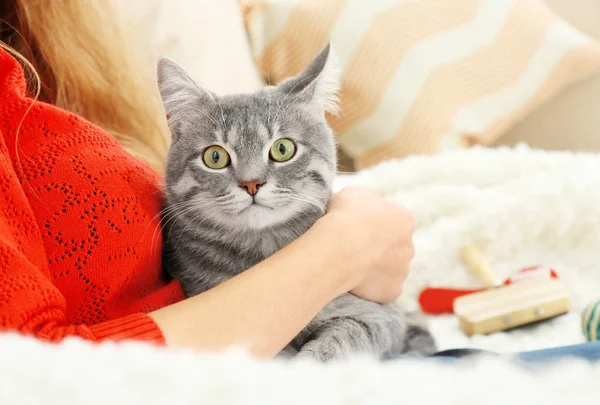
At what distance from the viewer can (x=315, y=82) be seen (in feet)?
3.22

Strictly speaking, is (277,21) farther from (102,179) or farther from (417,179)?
(102,179)

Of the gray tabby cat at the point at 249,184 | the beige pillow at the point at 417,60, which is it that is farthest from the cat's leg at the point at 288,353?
the beige pillow at the point at 417,60

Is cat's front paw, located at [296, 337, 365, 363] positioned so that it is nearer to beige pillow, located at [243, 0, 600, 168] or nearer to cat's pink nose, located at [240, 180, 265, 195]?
cat's pink nose, located at [240, 180, 265, 195]

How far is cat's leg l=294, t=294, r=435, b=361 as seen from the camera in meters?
0.85

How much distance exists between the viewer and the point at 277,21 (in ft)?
5.48

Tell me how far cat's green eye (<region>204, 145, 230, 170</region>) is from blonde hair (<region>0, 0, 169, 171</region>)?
0.28 metres

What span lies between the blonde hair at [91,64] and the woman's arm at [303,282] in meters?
0.47

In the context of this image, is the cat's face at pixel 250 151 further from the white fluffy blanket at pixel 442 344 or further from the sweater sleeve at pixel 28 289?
the white fluffy blanket at pixel 442 344

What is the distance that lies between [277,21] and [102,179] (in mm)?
1005

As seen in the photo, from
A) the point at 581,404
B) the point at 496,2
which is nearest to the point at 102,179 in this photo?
the point at 581,404

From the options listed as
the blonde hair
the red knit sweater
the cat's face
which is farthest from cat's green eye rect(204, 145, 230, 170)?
the blonde hair

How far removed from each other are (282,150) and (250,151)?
0.06m

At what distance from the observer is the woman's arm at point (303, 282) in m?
0.73

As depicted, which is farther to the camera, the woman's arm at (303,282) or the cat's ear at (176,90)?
the cat's ear at (176,90)
